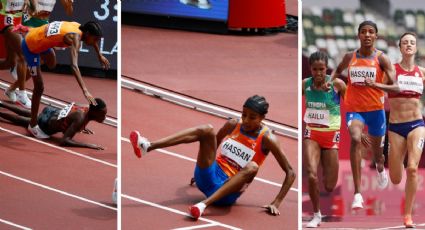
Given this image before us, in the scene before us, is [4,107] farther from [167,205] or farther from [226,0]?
[167,205]

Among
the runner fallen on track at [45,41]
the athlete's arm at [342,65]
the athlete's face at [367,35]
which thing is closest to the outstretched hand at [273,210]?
the athlete's arm at [342,65]

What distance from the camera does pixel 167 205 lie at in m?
8.84

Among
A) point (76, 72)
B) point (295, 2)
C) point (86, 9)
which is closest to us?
point (76, 72)

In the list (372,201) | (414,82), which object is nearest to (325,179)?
(372,201)

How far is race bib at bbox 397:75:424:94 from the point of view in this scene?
8.70 metres

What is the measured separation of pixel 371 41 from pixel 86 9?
3.96m

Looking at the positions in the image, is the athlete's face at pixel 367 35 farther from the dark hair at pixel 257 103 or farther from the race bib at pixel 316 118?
the dark hair at pixel 257 103

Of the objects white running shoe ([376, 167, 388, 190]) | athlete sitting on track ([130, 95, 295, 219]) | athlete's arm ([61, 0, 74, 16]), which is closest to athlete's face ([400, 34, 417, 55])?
white running shoe ([376, 167, 388, 190])

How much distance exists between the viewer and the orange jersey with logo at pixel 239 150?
8984mm

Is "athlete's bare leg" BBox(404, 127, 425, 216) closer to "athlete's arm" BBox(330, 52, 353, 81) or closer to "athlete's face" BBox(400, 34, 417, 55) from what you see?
"athlete's face" BBox(400, 34, 417, 55)

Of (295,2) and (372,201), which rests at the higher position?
(295,2)

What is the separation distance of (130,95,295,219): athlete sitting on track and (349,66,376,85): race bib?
2.17 ft

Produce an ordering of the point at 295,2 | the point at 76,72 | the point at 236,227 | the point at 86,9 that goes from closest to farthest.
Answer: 1. the point at 236,227
2. the point at 76,72
3. the point at 295,2
4. the point at 86,9

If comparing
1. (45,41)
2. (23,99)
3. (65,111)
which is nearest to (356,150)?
(65,111)
